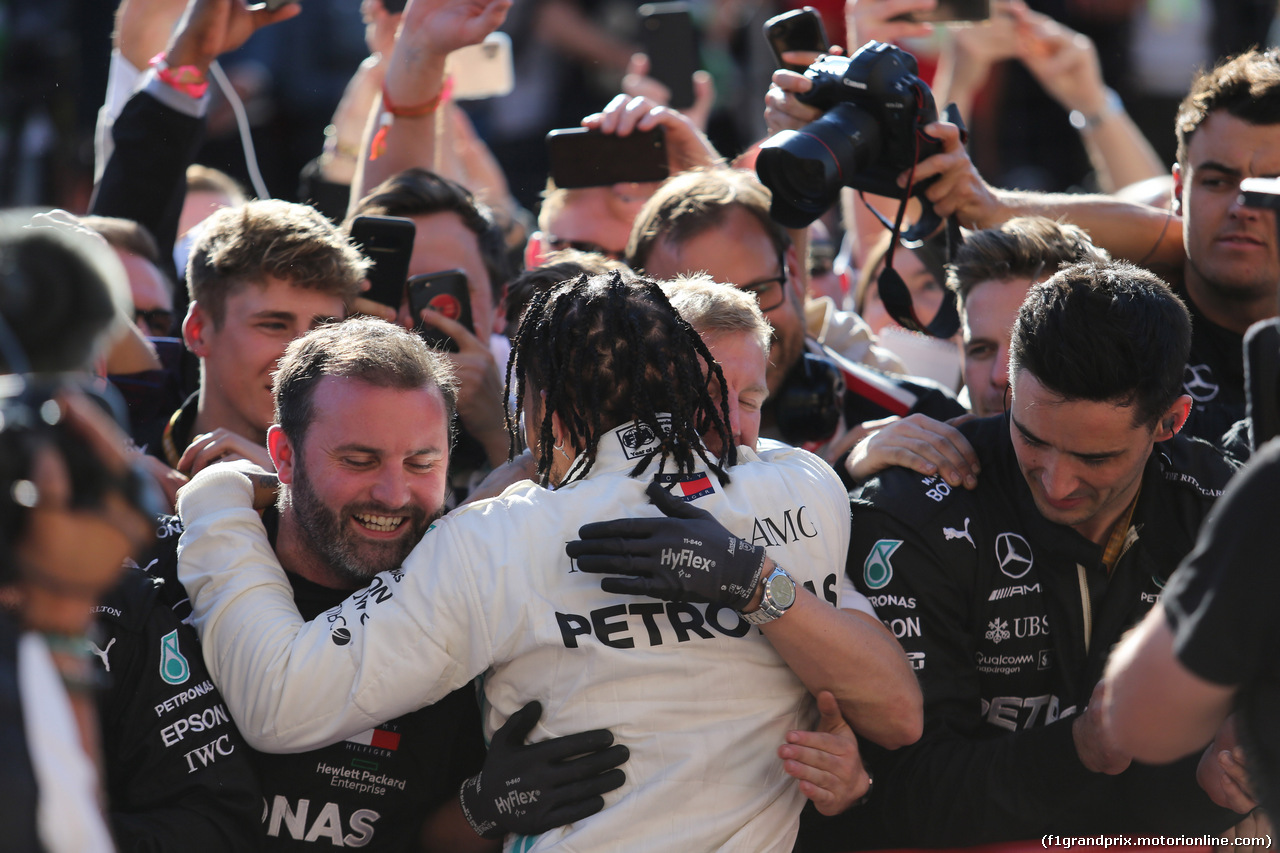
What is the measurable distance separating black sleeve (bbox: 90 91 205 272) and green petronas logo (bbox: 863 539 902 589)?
8.68 feet

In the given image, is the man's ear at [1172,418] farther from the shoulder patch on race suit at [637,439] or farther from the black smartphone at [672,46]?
the black smartphone at [672,46]

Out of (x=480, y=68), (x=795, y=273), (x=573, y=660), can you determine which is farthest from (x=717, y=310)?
(x=480, y=68)

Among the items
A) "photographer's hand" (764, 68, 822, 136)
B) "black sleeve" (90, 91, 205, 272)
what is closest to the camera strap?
"photographer's hand" (764, 68, 822, 136)

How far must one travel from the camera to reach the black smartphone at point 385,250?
3494 millimetres

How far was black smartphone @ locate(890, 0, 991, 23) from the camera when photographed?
163 inches

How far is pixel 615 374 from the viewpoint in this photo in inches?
88.7

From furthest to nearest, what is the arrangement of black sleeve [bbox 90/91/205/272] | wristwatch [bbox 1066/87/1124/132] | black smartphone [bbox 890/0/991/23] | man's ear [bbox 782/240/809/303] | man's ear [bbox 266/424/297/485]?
wristwatch [bbox 1066/87/1124/132] < black smartphone [bbox 890/0/991/23] < black sleeve [bbox 90/91/205/272] < man's ear [bbox 782/240/809/303] < man's ear [bbox 266/424/297/485]

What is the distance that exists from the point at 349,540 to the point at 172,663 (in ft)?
1.33

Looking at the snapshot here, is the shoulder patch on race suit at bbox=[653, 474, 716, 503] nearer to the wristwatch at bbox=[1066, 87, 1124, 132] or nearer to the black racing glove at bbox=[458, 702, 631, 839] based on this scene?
the black racing glove at bbox=[458, 702, 631, 839]

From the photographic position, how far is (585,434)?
7.45ft

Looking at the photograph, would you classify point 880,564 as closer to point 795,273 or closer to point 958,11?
point 795,273

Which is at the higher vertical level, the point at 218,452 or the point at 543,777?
the point at 218,452

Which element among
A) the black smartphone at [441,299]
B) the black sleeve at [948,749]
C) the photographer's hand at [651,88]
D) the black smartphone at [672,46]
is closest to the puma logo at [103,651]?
the black smartphone at [441,299]

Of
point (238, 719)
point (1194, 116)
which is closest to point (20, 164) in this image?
point (238, 719)
